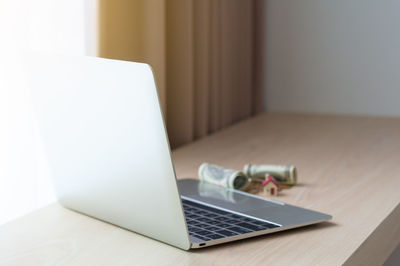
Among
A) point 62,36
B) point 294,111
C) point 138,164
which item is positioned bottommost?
point 294,111

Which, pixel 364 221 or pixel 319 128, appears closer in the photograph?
pixel 364 221

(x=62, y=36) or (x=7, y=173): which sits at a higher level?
(x=62, y=36)

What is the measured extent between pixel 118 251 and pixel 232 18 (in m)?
1.23

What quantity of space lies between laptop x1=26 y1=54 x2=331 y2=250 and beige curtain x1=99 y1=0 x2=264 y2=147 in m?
0.47

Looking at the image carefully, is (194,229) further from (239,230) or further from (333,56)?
(333,56)

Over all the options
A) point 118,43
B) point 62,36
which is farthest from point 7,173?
point 118,43

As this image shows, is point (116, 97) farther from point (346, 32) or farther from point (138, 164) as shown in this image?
point (346, 32)

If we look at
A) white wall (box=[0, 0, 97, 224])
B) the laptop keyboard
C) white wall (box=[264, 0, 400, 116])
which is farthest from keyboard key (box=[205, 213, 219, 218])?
white wall (box=[264, 0, 400, 116])

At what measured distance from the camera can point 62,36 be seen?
4.38 feet

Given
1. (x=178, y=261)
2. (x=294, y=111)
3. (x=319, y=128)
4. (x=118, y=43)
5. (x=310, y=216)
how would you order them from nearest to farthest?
1. (x=178, y=261)
2. (x=310, y=216)
3. (x=118, y=43)
4. (x=319, y=128)
5. (x=294, y=111)

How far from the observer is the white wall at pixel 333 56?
2.06 metres

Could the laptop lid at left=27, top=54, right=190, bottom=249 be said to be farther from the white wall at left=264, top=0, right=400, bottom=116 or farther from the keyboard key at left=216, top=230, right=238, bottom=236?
the white wall at left=264, top=0, right=400, bottom=116

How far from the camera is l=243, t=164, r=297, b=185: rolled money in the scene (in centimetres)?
125

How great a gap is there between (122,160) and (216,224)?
181 mm
